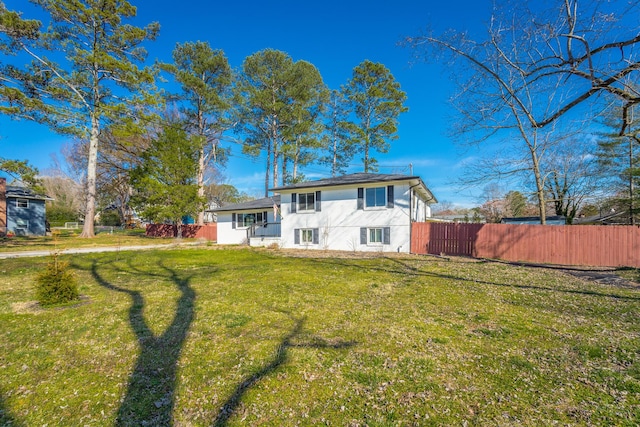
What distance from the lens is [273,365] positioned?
3.39 metres

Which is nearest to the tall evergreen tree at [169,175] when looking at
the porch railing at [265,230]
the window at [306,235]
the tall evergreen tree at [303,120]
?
the porch railing at [265,230]

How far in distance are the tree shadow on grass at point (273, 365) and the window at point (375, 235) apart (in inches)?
506

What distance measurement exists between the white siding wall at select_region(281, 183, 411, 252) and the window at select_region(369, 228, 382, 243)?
0.85 ft

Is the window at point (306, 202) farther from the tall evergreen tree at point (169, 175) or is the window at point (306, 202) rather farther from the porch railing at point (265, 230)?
the tall evergreen tree at point (169, 175)

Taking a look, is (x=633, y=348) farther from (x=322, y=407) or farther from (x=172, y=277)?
(x=172, y=277)

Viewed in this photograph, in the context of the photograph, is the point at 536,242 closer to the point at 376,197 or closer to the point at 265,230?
the point at 376,197

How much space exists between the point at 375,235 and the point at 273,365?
14585mm

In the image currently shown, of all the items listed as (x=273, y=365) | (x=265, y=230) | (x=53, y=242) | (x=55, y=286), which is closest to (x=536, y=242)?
(x=273, y=365)

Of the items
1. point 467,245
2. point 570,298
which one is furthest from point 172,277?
point 467,245

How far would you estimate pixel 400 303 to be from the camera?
6.06 meters

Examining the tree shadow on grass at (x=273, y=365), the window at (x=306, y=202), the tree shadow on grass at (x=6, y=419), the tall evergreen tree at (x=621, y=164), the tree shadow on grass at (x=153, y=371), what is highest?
the tall evergreen tree at (x=621, y=164)

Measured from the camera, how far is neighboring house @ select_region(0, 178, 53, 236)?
25.3 metres

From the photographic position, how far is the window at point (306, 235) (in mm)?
19288

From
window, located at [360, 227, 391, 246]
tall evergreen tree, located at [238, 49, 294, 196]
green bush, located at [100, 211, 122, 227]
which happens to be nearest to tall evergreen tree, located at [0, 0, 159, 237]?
tall evergreen tree, located at [238, 49, 294, 196]
